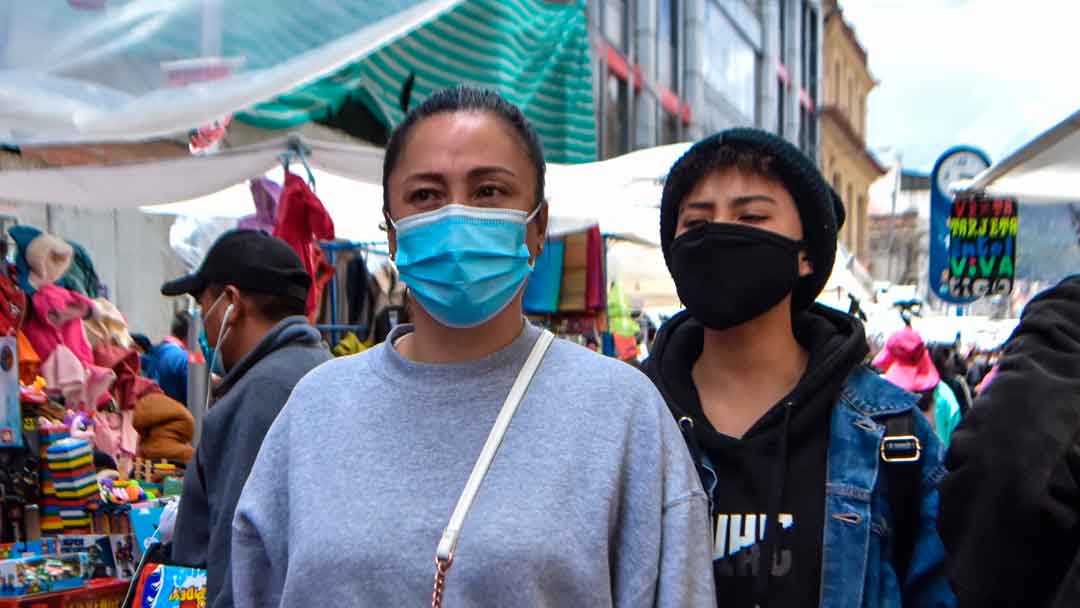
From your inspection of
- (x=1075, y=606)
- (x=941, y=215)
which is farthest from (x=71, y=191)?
(x=941, y=215)

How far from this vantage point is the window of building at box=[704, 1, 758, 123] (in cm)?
3158

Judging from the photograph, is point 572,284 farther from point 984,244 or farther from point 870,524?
point 870,524

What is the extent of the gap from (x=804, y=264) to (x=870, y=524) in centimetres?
61

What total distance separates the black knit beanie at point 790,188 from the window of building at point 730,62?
96.5ft

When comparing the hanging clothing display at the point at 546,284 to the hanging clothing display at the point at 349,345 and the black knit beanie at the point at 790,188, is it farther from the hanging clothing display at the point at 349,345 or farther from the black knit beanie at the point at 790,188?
the black knit beanie at the point at 790,188

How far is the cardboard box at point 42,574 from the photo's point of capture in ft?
12.7

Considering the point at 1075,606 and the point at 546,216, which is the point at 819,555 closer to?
the point at 1075,606

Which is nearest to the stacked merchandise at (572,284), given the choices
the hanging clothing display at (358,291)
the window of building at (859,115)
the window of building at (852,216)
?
the hanging clothing display at (358,291)

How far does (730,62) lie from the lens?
114 ft

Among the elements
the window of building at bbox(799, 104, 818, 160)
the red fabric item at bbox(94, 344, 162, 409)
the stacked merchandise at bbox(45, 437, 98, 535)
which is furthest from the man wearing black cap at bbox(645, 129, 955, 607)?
the window of building at bbox(799, 104, 818, 160)

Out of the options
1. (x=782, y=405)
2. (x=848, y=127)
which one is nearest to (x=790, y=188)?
(x=782, y=405)

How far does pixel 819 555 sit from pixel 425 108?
1.15 meters

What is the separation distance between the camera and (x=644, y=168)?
787 centimetres

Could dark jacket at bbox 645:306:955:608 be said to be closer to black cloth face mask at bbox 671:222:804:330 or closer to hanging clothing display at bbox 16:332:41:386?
black cloth face mask at bbox 671:222:804:330
